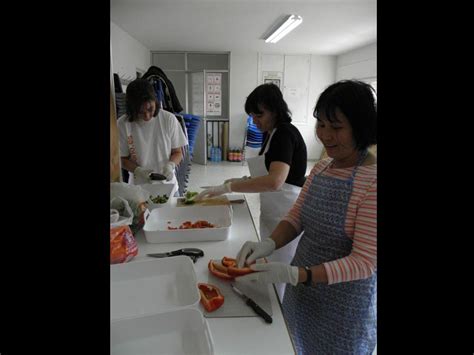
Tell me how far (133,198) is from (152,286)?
490 millimetres

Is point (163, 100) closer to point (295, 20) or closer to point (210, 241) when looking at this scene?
point (295, 20)

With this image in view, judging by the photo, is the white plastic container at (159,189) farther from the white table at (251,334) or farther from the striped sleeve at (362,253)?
the striped sleeve at (362,253)

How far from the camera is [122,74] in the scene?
14.8 ft

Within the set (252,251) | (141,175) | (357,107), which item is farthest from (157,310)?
(141,175)

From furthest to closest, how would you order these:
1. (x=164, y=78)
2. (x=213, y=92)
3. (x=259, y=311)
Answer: (x=213, y=92) → (x=164, y=78) → (x=259, y=311)

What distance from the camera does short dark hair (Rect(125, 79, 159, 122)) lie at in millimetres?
1888

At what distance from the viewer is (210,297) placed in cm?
82

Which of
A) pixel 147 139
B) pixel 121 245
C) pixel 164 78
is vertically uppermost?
pixel 164 78

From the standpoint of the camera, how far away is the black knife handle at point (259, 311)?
74cm

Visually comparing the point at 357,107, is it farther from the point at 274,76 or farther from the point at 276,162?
the point at 274,76

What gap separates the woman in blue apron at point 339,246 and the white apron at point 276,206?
486 mm
